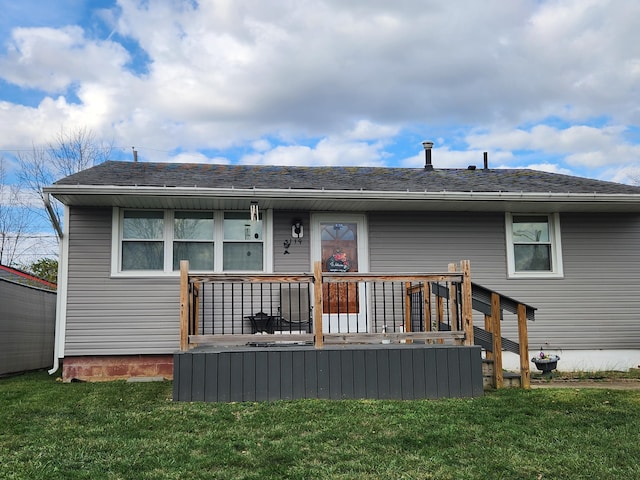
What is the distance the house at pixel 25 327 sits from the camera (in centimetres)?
838

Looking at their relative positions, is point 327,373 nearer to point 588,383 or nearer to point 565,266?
point 588,383

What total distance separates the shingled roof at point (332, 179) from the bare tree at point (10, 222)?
14614mm

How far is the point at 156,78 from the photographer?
17.6 meters

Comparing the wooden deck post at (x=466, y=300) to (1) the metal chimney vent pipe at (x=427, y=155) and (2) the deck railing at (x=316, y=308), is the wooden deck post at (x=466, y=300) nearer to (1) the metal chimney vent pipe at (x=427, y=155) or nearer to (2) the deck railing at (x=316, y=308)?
(2) the deck railing at (x=316, y=308)

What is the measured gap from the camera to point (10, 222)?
2150cm

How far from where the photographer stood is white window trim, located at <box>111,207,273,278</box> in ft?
25.3

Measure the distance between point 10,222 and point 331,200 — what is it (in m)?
18.5

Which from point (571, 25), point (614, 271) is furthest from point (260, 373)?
point (571, 25)

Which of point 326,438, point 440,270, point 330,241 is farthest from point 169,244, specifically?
point 326,438

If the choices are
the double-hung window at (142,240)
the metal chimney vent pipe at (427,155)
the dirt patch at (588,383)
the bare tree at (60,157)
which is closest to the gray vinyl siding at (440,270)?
the double-hung window at (142,240)

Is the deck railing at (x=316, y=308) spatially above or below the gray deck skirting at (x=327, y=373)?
above

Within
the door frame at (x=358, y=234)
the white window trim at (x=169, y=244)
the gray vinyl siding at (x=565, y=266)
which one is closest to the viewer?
the white window trim at (x=169, y=244)

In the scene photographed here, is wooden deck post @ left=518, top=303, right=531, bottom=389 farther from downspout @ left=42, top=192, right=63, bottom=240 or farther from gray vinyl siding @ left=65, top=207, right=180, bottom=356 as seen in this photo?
downspout @ left=42, top=192, right=63, bottom=240

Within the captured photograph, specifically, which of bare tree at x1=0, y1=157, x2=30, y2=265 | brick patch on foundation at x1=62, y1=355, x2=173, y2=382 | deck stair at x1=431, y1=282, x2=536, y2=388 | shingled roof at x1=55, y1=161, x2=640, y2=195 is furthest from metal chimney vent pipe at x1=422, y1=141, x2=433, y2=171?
bare tree at x1=0, y1=157, x2=30, y2=265
